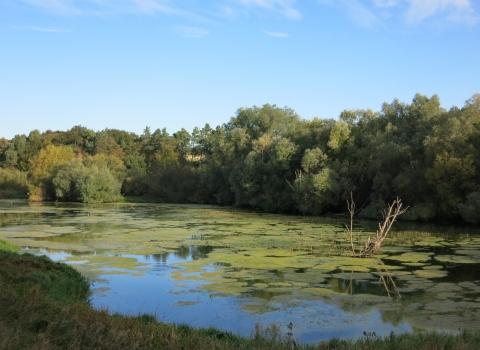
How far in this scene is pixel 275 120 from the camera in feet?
175

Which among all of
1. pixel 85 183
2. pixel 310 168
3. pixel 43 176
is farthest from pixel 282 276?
pixel 43 176

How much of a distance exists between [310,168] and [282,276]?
25.3 metres

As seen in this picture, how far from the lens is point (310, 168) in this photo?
126 ft

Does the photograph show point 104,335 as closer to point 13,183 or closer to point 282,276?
point 282,276

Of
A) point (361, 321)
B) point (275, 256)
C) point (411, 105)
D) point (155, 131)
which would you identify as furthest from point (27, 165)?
point (361, 321)

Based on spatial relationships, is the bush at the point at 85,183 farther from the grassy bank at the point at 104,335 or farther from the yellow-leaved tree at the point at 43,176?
the grassy bank at the point at 104,335

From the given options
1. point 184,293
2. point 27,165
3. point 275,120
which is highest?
point 275,120

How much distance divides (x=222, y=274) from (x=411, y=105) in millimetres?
27489

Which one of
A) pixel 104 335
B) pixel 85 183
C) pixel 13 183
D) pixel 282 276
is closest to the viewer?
pixel 104 335

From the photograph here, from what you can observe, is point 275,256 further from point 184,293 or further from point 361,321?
point 361,321

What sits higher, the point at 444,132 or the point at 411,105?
the point at 411,105

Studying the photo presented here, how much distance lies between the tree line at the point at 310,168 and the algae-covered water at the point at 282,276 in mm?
5448

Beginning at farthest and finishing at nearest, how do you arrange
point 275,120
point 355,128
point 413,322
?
point 275,120, point 355,128, point 413,322

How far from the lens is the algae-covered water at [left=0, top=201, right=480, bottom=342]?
→ 9750 mm
